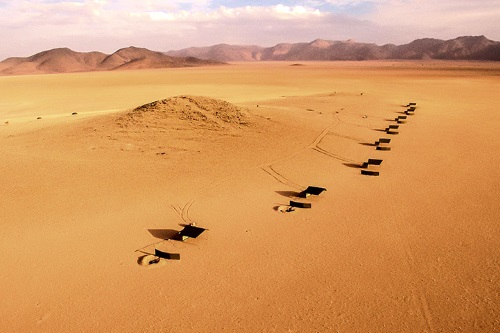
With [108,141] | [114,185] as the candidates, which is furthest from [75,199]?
[108,141]

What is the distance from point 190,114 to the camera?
10.8 metres

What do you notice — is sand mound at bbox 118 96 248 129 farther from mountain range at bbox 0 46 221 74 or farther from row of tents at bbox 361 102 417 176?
mountain range at bbox 0 46 221 74

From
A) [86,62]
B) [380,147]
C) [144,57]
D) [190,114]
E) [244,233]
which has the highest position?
[144,57]

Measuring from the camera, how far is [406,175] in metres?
7.22

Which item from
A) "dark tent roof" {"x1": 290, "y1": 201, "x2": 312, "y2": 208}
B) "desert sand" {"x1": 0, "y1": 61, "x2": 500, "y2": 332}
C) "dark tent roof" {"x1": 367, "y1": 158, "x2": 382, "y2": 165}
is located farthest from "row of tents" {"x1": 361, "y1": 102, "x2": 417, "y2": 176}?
"dark tent roof" {"x1": 290, "y1": 201, "x2": 312, "y2": 208}

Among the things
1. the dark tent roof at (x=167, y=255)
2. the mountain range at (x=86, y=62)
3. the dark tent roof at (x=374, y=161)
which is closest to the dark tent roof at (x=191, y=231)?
the dark tent roof at (x=167, y=255)

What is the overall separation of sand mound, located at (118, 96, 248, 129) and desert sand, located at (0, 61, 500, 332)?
46cm

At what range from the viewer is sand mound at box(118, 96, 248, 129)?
1037cm

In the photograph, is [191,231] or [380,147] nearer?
[191,231]

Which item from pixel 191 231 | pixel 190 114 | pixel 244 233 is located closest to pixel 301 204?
pixel 244 233

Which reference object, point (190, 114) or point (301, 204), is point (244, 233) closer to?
point (301, 204)

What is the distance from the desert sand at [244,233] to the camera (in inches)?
137

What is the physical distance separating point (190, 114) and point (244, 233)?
652 cm

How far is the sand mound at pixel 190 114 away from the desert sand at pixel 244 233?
18.0 inches
